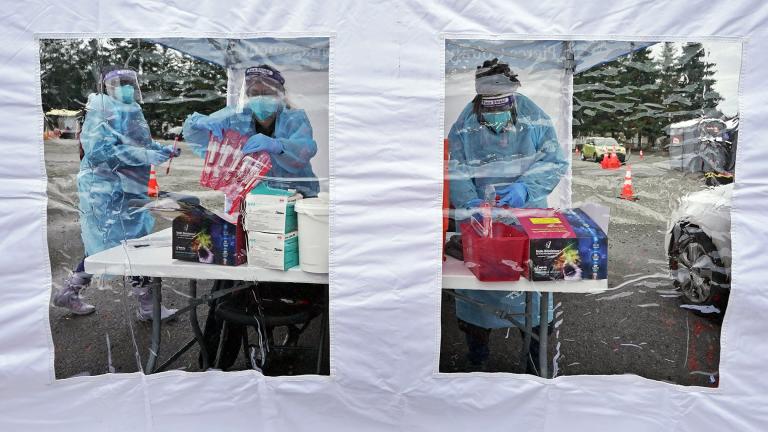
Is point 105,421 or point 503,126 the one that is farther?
point 503,126

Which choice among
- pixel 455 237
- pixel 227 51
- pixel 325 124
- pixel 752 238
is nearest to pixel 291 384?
pixel 455 237

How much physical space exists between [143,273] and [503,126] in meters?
1.58

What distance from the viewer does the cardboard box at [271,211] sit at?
199cm

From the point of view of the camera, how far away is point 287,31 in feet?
6.19

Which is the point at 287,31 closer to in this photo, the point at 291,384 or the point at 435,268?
the point at 435,268

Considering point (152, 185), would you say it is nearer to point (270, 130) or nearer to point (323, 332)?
point (270, 130)

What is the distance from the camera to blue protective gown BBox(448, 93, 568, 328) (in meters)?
2.23

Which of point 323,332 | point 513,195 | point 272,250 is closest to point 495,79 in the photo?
point 513,195

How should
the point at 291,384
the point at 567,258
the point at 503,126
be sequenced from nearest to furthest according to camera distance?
1. the point at 567,258
2. the point at 291,384
3. the point at 503,126

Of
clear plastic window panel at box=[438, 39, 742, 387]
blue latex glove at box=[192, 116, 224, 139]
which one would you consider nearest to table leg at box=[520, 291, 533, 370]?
clear plastic window panel at box=[438, 39, 742, 387]

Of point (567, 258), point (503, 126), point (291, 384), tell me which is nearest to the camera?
point (567, 258)

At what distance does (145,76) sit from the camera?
79.6 inches

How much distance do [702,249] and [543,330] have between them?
0.66m

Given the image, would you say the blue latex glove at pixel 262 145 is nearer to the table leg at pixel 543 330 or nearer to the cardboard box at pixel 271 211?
the cardboard box at pixel 271 211
